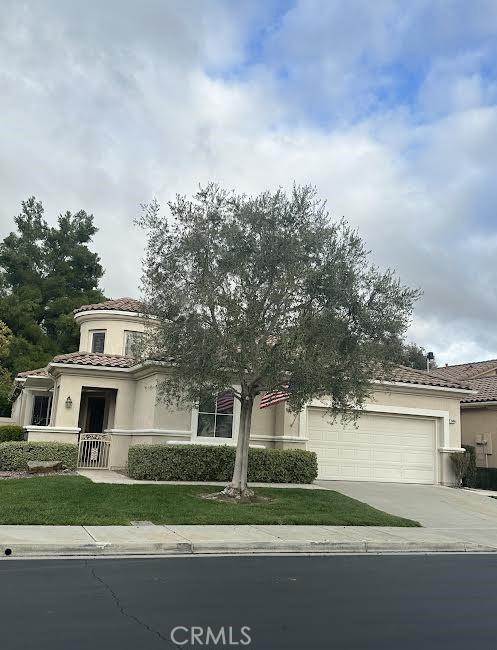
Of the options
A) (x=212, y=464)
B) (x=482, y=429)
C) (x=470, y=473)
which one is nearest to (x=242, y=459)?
(x=212, y=464)

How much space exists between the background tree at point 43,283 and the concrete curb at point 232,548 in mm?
31344

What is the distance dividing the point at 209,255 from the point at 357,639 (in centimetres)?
927

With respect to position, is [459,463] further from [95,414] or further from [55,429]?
[95,414]

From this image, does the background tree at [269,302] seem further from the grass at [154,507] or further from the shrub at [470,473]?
the shrub at [470,473]

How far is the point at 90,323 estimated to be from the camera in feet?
91.0

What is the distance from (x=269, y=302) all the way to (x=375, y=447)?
9.56m

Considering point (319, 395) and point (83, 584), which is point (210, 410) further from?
point (83, 584)

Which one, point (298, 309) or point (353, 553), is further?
point (298, 309)

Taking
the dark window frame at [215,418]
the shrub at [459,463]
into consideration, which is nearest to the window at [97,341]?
the dark window frame at [215,418]

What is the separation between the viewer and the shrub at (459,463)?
21609 millimetres

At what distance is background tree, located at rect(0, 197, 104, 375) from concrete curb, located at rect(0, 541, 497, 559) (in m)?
31.3

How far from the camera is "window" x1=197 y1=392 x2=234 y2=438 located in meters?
19.0

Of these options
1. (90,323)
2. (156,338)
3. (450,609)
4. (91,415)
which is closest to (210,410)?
(156,338)

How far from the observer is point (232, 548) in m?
10.5
